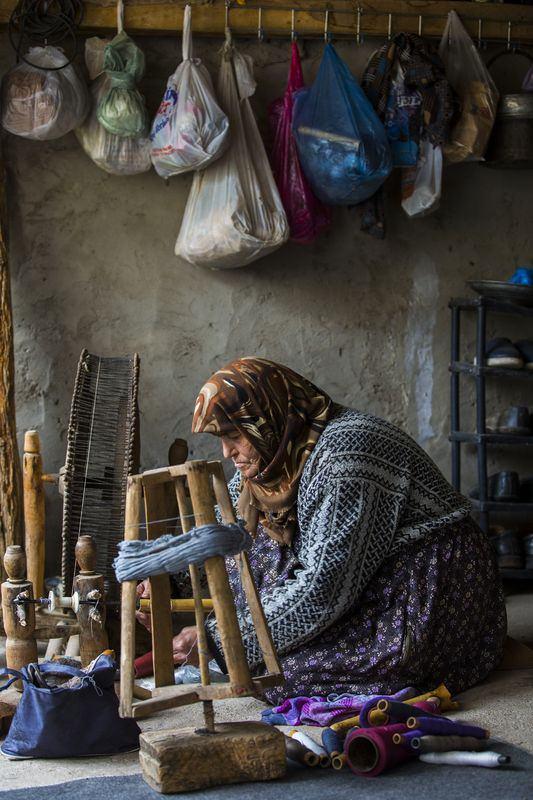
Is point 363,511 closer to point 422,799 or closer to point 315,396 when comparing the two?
point 315,396

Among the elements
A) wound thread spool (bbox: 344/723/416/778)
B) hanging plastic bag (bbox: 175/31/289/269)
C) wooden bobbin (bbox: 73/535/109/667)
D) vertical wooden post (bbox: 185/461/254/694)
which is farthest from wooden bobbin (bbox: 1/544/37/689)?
hanging plastic bag (bbox: 175/31/289/269)

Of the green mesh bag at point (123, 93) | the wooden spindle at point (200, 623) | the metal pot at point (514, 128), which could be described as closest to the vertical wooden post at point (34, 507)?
the green mesh bag at point (123, 93)

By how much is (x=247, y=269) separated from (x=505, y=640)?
2.16 m

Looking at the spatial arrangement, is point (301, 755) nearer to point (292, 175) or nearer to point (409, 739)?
point (409, 739)

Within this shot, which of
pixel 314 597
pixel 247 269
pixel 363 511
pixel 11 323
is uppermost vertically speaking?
pixel 247 269

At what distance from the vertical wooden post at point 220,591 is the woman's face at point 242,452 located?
810 mm

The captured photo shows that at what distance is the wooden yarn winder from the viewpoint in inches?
96.0

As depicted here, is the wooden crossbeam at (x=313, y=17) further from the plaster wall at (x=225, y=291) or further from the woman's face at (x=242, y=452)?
the woman's face at (x=242, y=452)

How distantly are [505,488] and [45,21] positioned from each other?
294cm

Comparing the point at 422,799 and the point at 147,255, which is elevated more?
the point at 147,255

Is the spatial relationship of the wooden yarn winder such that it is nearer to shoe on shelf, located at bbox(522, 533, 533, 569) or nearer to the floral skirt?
the floral skirt

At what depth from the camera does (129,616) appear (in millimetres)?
2475

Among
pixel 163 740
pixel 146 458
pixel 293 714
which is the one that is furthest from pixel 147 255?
pixel 163 740

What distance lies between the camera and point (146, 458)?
4918 mm
